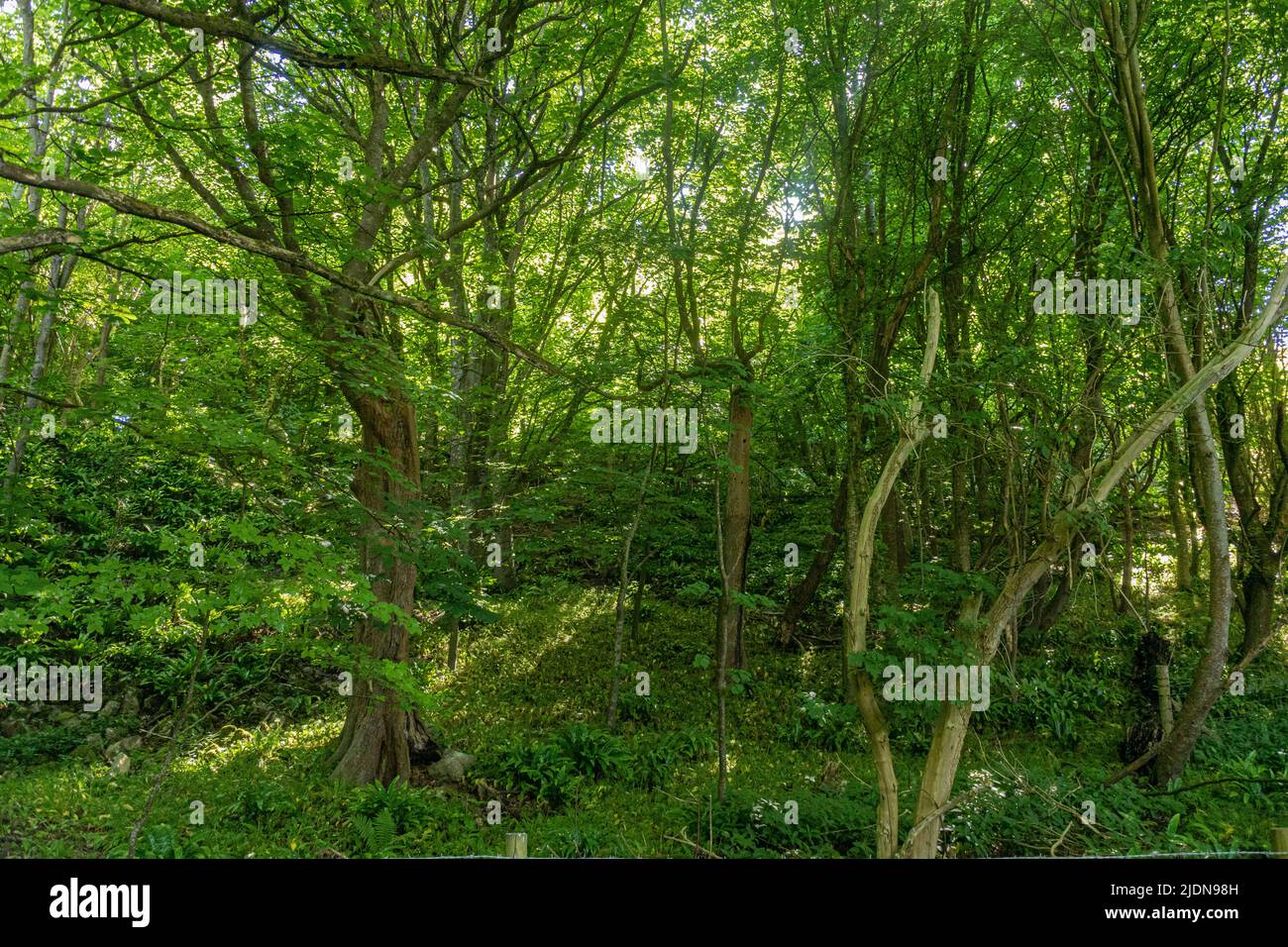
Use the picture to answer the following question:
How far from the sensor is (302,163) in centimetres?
516

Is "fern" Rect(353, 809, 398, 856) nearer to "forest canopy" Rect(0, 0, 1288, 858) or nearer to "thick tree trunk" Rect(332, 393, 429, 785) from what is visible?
"forest canopy" Rect(0, 0, 1288, 858)

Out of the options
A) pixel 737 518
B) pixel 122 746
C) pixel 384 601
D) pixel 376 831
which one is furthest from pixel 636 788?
pixel 122 746

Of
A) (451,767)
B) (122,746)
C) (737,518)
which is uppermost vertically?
(737,518)

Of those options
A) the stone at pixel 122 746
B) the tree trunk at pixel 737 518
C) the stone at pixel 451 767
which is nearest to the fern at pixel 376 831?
the stone at pixel 451 767

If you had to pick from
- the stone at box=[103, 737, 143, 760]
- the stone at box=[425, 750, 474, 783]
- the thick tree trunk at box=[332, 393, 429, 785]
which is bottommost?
the stone at box=[425, 750, 474, 783]

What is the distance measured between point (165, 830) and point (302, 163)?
18.7 ft

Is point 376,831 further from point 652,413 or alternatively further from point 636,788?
point 652,413

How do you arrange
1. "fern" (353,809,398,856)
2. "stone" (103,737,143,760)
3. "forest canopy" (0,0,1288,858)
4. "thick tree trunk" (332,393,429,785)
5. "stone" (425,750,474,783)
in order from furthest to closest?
"stone" (103,737,143,760) → "stone" (425,750,474,783) → "thick tree trunk" (332,393,429,785) → "fern" (353,809,398,856) → "forest canopy" (0,0,1288,858)

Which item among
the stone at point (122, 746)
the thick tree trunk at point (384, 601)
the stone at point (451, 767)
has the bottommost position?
the stone at point (451, 767)

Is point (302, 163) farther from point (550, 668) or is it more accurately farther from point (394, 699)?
point (550, 668)

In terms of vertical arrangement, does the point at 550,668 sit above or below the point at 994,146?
below

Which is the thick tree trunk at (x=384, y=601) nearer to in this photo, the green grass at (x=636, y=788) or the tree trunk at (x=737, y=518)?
the green grass at (x=636, y=788)

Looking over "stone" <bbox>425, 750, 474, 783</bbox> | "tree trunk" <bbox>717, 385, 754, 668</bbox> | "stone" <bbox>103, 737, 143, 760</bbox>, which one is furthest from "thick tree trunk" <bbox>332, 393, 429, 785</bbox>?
"tree trunk" <bbox>717, 385, 754, 668</bbox>
